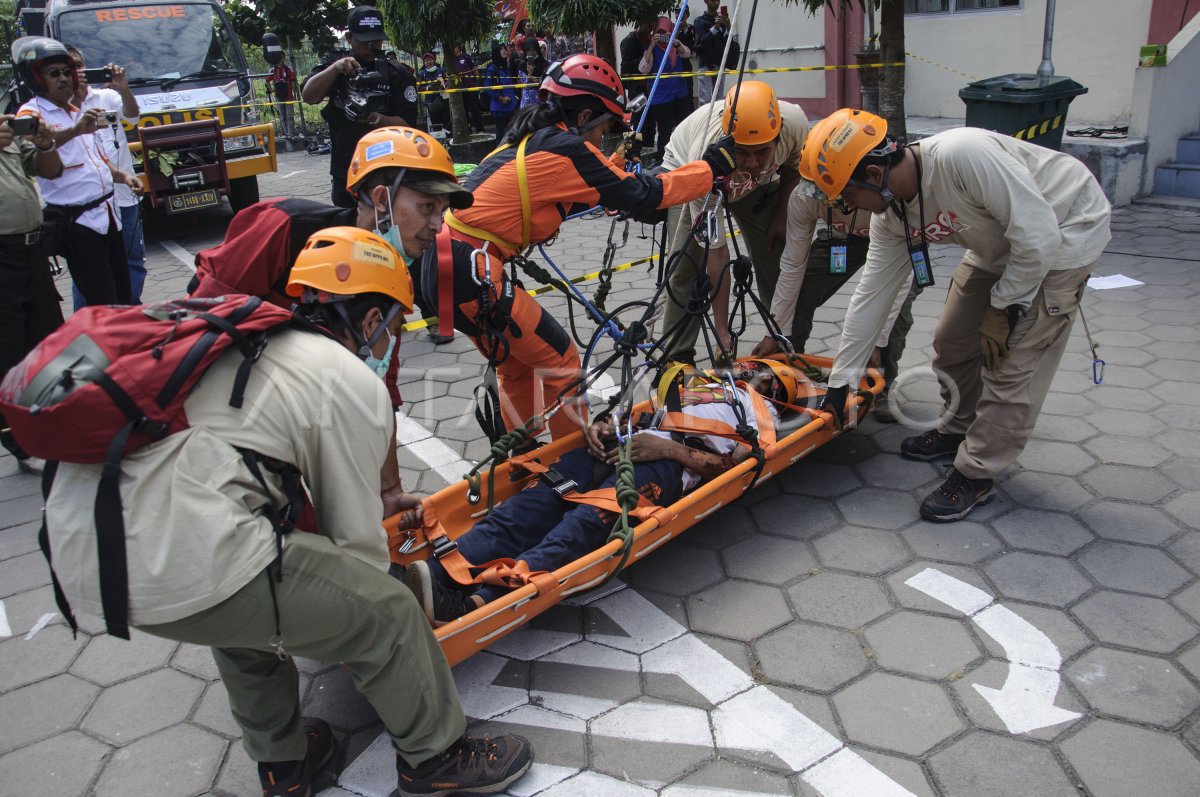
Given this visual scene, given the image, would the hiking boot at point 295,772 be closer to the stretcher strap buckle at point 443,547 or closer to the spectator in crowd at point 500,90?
the stretcher strap buckle at point 443,547

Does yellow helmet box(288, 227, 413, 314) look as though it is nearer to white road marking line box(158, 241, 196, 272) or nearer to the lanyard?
the lanyard

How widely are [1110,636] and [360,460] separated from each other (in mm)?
2636

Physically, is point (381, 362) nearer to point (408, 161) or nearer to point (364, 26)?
point (408, 161)

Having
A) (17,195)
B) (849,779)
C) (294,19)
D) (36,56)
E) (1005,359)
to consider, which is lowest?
(849,779)

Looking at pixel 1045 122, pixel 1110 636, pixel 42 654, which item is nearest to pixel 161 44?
pixel 42 654

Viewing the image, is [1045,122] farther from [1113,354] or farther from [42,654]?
[42,654]

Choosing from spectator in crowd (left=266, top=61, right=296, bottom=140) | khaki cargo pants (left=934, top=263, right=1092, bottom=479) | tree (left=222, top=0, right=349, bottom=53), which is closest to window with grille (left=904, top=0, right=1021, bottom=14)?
khaki cargo pants (left=934, top=263, right=1092, bottom=479)

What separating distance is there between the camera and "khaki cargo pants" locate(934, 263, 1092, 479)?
4.16 m

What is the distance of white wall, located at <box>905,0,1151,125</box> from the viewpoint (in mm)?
8773

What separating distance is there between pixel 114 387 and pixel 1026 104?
24.4 ft

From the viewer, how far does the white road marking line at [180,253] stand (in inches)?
361

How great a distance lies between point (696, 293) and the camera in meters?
3.77

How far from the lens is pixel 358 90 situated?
5.95 metres

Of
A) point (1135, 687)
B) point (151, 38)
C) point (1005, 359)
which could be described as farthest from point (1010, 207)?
point (151, 38)
